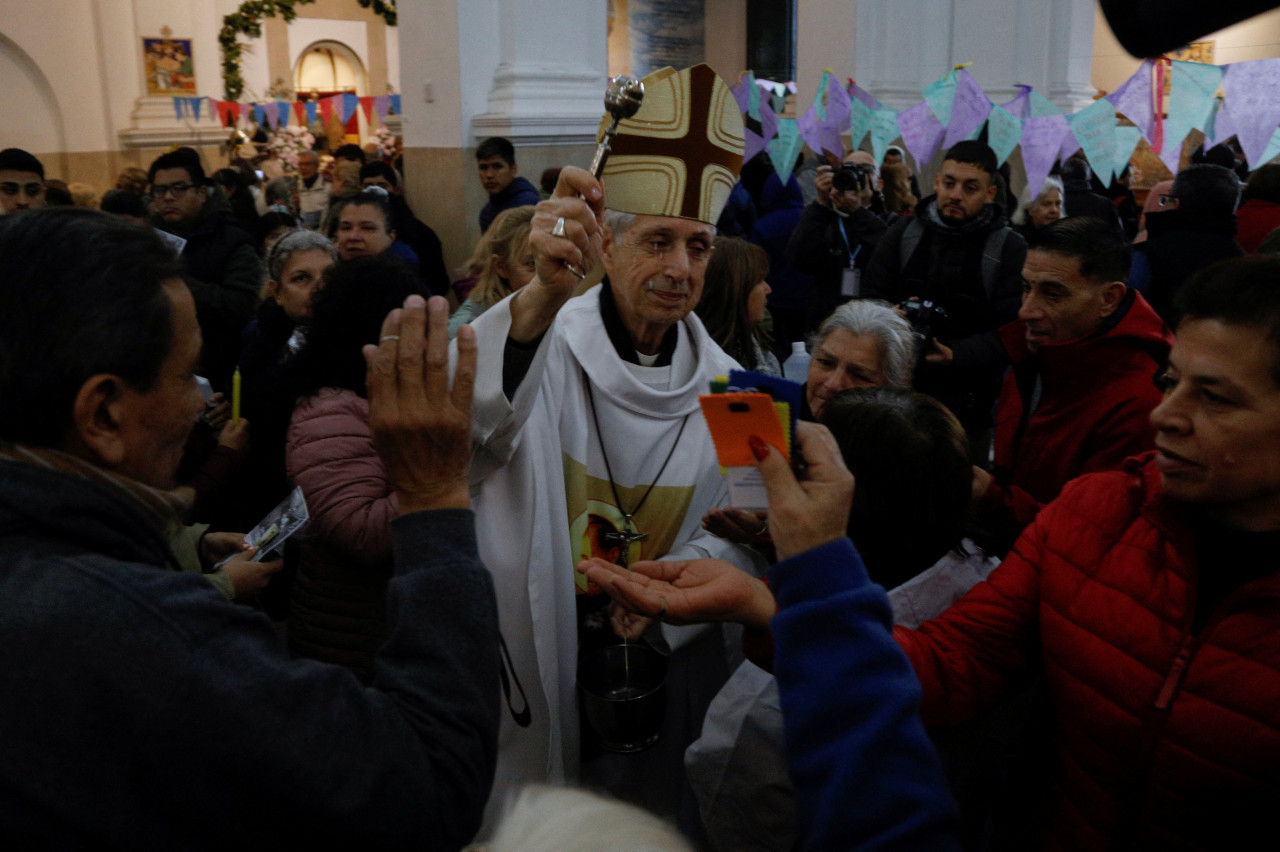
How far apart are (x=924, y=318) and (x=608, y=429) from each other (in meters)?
1.89

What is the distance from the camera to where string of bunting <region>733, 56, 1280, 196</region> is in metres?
6.27

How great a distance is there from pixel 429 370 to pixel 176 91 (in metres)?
17.2

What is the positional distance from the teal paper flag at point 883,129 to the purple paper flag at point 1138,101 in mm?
1468

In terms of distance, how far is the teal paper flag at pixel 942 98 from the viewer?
22.4 feet

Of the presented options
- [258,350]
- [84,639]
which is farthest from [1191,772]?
[258,350]

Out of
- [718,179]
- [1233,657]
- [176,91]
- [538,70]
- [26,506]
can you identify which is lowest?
[1233,657]

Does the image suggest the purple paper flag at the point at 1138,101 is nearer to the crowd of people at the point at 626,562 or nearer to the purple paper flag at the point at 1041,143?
the purple paper flag at the point at 1041,143

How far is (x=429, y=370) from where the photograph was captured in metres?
1.19

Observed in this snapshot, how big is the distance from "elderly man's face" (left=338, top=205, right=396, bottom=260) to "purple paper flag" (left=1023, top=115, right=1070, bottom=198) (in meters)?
4.33

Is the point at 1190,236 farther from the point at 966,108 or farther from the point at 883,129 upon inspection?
the point at 883,129

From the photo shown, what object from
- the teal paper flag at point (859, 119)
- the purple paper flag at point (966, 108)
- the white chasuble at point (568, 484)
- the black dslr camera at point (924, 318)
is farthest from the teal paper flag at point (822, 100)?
the white chasuble at point (568, 484)

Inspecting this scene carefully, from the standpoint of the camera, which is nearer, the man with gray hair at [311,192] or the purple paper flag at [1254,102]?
the purple paper flag at [1254,102]

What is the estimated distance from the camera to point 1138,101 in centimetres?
673

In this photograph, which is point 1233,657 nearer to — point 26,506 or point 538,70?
point 26,506
